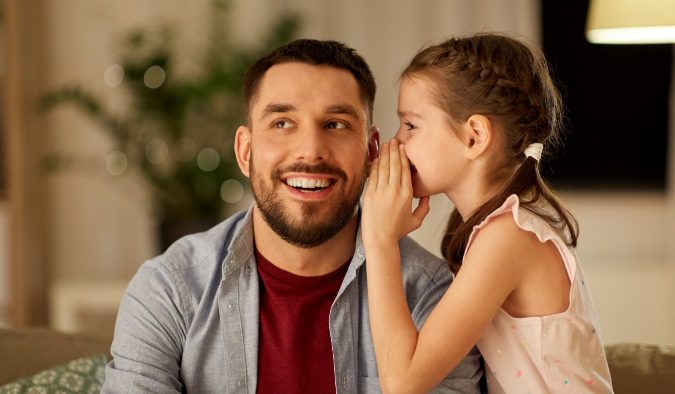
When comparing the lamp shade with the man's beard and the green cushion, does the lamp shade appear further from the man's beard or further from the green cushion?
the green cushion

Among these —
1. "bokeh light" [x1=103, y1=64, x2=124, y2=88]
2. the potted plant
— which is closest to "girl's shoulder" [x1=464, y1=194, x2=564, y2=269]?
the potted plant

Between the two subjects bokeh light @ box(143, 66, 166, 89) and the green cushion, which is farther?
bokeh light @ box(143, 66, 166, 89)

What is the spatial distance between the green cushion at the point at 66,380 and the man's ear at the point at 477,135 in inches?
37.2

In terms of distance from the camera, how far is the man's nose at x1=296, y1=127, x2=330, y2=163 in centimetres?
198

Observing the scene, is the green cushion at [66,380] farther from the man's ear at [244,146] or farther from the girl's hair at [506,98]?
the girl's hair at [506,98]

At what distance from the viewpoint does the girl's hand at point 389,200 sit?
71.8 inches

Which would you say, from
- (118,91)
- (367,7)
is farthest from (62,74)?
(367,7)

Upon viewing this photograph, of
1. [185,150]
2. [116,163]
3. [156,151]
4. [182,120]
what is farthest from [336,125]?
[116,163]

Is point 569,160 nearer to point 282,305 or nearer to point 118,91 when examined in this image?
point 118,91

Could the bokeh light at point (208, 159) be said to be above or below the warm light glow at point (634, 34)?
below

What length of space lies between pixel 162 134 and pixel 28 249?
917 mm

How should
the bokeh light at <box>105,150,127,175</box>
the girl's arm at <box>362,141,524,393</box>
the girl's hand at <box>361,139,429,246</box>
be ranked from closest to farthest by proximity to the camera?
1. the girl's arm at <box>362,141,524,393</box>
2. the girl's hand at <box>361,139,429,246</box>
3. the bokeh light at <box>105,150,127,175</box>

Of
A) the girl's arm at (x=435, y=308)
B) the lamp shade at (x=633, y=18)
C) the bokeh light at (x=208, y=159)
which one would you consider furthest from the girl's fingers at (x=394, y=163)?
the bokeh light at (x=208, y=159)

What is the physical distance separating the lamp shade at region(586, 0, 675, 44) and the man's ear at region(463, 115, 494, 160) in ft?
1.65
